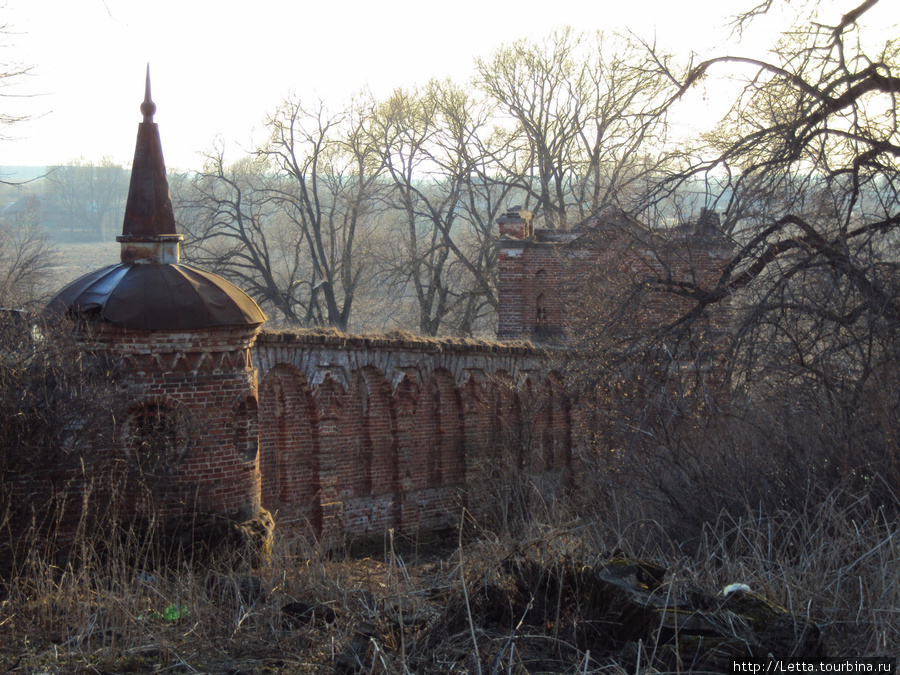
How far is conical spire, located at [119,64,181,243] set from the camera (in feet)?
26.4

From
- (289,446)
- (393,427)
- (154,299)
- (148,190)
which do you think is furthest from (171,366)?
(393,427)

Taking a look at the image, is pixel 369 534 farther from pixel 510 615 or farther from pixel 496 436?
pixel 510 615

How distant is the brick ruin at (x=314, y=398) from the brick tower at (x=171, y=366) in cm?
1

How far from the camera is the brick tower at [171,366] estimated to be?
24.2ft

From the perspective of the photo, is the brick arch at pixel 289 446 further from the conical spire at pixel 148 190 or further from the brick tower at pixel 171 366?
the conical spire at pixel 148 190

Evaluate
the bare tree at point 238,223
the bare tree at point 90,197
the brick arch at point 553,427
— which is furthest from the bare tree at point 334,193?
the bare tree at point 90,197

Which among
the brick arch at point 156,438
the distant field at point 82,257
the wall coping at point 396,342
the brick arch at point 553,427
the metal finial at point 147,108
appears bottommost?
the brick arch at point 553,427

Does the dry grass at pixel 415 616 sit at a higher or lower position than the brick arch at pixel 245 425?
lower

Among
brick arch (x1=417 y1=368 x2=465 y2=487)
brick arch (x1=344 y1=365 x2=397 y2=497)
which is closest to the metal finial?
brick arch (x1=344 y1=365 x2=397 y2=497)

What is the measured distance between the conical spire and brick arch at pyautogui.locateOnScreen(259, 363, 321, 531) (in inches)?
144

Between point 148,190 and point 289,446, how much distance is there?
4.79 meters

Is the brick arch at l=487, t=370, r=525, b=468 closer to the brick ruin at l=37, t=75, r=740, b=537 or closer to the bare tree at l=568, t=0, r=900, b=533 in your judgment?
the brick ruin at l=37, t=75, r=740, b=537

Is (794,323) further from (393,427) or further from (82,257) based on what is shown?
(82,257)

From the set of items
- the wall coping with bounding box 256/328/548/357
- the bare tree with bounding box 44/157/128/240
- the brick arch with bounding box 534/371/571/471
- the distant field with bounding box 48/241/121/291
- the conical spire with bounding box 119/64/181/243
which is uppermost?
the bare tree with bounding box 44/157/128/240
